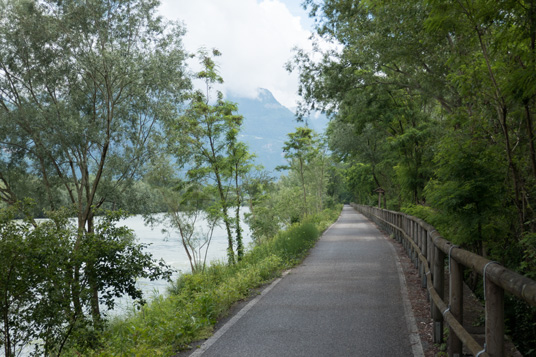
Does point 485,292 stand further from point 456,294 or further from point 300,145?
point 300,145

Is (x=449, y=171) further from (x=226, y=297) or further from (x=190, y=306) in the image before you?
(x=190, y=306)

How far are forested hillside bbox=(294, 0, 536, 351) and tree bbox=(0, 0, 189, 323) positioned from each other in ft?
27.1

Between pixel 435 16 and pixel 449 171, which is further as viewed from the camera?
pixel 449 171

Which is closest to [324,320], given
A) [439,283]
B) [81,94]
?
[439,283]

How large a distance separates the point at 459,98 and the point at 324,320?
9544mm

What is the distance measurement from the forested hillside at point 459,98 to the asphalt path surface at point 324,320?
73.1 inches

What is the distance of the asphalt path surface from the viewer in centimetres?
524

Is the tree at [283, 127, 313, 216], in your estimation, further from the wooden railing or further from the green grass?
the wooden railing

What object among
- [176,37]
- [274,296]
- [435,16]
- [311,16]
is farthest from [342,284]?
[176,37]

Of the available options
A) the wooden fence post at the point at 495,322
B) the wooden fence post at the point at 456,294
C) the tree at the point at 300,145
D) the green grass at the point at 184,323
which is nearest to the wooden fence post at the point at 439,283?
the wooden fence post at the point at 456,294

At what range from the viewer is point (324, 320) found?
645 centimetres

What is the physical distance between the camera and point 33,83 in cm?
2038

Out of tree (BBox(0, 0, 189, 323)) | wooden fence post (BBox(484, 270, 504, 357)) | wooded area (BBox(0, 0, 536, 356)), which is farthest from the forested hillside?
tree (BBox(0, 0, 189, 323))

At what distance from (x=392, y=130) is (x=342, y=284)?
1840 centimetres
